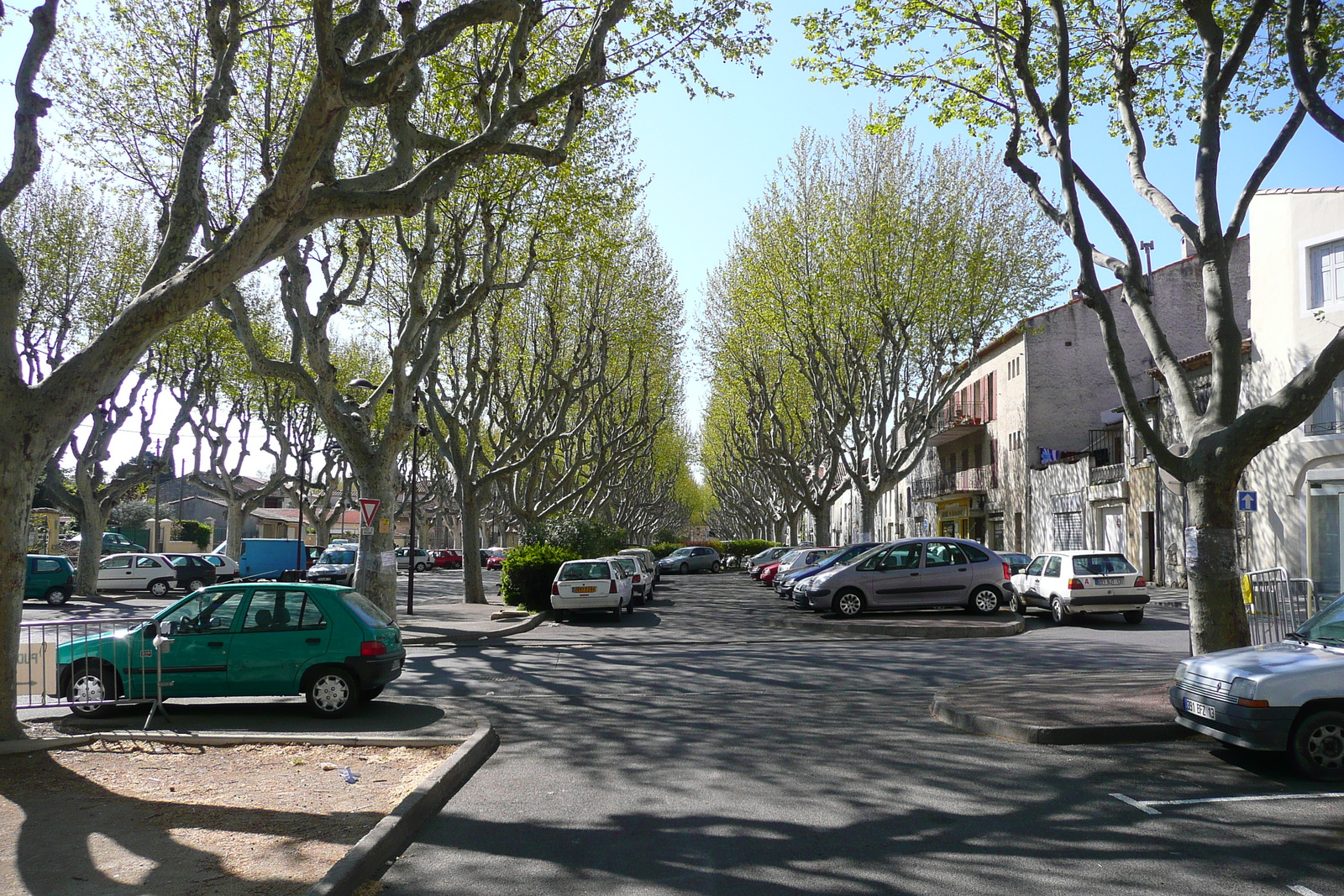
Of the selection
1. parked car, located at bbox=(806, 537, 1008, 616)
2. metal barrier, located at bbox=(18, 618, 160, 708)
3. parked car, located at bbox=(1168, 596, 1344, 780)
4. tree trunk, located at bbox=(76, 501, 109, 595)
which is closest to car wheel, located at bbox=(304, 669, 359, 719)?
metal barrier, located at bbox=(18, 618, 160, 708)

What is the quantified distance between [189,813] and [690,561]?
5073 centimetres

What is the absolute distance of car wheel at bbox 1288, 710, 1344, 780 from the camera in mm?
6922

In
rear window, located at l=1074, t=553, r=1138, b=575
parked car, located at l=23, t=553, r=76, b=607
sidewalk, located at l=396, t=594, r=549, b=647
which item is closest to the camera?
sidewalk, located at l=396, t=594, r=549, b=647

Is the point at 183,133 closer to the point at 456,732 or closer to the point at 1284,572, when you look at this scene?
the point at 456,732

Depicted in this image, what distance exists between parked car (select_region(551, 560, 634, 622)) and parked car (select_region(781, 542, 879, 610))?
4.56m

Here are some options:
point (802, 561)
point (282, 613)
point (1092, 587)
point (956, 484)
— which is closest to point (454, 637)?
point (282, 613)

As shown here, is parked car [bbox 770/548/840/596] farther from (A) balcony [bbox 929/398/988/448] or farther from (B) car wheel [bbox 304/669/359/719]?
(B) car wheel [bbox 304/669/359/719]

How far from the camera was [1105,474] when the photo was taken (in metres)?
35.8

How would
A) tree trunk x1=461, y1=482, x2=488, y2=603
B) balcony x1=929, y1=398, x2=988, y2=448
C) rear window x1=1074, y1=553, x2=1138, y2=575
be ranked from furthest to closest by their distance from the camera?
Result: 1. balcony x1=929, y1=398, x2=988, y2=448
2. tree trunk x1=461, y1=482, x2=488, y2=603
3. rear window x1=1074, y1=553, x2=1138, y2=575

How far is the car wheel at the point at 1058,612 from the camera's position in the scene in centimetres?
1978

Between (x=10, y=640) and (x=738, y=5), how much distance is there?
10723mm

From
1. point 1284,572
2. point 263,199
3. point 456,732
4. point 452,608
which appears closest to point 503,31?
point 263,199

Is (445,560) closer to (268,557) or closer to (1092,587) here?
(268,557)

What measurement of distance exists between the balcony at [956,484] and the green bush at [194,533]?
50552mm
